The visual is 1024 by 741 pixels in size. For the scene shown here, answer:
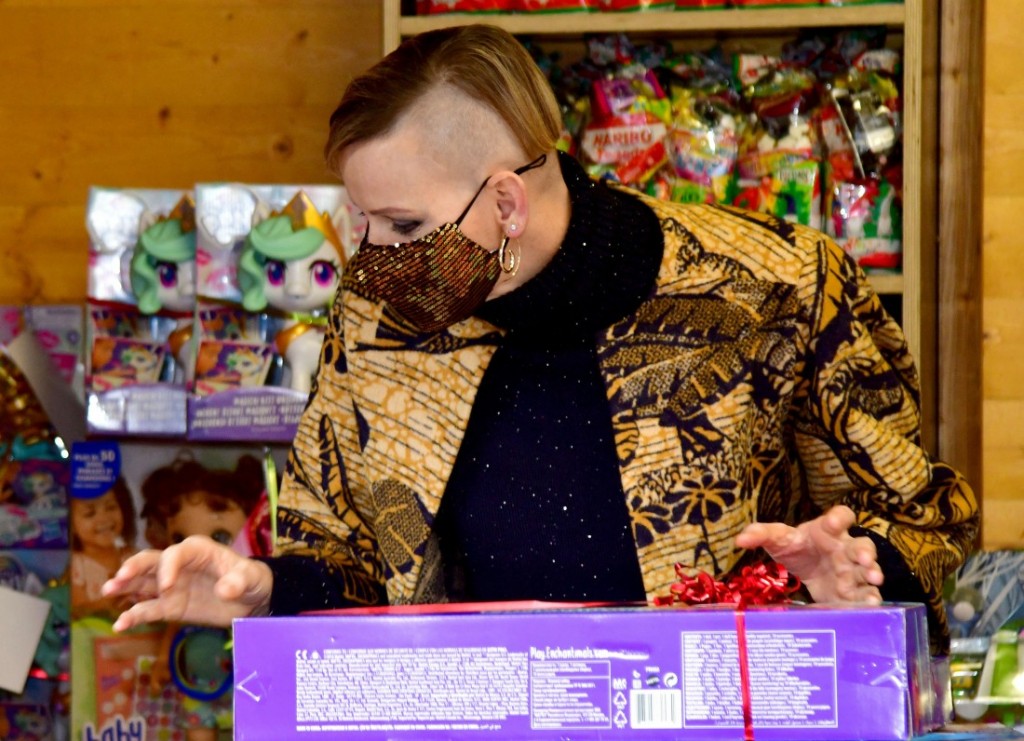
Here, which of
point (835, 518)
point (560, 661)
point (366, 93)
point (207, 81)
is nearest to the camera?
point (560, 661)

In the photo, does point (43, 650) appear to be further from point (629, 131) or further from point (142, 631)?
point (629, 131)

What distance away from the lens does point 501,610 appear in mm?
914

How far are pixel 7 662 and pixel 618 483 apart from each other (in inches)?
55.7

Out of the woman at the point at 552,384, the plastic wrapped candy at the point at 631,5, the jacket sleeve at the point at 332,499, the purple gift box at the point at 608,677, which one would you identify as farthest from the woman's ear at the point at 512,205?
the plastic wrapped candy at the point at 631,5

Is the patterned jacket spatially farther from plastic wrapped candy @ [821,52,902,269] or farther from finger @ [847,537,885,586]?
plastic wrapped candy @ [821,52,902,269]

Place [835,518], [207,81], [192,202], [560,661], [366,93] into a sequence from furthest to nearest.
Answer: [207,81]
[192,202]
[366,93]
[835,518]
[560,661]

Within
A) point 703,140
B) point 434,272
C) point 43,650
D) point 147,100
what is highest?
point 147,100

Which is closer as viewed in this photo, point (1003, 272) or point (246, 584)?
point (246, 584)

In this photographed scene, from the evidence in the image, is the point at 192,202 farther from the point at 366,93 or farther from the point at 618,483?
the point at 618,483

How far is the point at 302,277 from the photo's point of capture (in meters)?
2.21

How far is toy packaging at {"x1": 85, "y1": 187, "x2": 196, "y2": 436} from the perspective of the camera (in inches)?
89.0

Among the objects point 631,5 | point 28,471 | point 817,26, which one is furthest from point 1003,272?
point 28,471

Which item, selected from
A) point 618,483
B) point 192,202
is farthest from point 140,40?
point 618,483

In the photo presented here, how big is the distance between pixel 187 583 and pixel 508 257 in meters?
0.49
